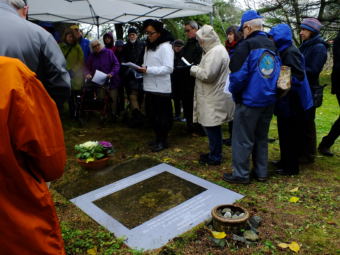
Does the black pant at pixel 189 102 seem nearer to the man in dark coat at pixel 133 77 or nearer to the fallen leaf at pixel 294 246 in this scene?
the man in dark coat at pixel 133 77

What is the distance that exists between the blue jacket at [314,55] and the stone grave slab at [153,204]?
6.19 feet

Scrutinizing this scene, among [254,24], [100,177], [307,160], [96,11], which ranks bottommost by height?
[100,177]

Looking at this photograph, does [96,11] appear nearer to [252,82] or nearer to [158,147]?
[158,147]

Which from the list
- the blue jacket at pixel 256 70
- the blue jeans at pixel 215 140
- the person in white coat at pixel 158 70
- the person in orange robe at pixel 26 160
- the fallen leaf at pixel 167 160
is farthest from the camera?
the fallen leaf at pixel 167 160

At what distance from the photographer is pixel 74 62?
20.8 feet

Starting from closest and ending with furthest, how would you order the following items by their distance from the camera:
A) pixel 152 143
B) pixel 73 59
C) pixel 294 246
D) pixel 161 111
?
pixel 294 246 → pixel 161 111 → pixel 152 143 → pixel 73 59

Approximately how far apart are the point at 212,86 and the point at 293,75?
988mm

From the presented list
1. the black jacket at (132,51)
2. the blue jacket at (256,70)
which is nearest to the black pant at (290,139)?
the blue jacket at (256,70)

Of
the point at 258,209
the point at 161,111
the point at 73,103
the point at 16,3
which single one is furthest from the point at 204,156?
the point at 73,103

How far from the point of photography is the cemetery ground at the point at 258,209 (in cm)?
254

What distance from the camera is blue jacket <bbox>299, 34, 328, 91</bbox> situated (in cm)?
379

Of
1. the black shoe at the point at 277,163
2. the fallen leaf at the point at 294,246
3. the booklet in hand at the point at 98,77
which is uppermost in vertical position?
the booklet in hand at the point at 98,77

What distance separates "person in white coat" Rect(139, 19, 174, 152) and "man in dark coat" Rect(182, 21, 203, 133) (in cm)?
90

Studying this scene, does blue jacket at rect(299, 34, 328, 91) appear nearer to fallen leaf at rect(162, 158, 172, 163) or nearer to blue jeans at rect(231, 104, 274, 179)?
blue jeans at rect(231, 104, 274, 179)
